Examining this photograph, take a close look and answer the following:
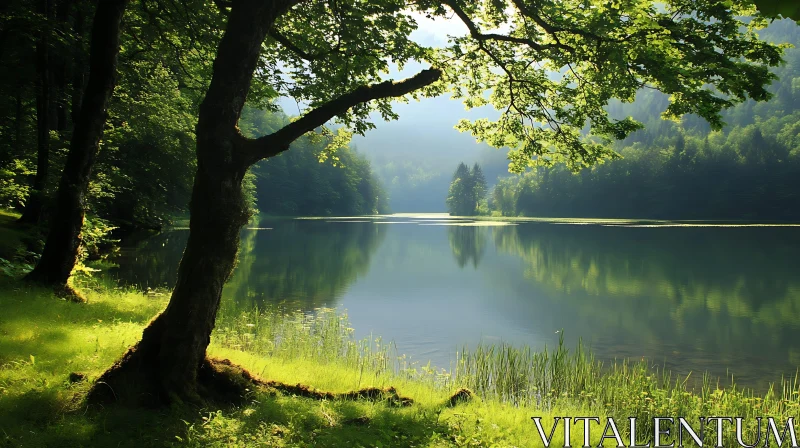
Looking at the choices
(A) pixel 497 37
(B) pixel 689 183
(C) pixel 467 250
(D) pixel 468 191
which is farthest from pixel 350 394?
(D) pixel 468 191

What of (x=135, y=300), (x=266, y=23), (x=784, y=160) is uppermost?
(x=784, y=160)

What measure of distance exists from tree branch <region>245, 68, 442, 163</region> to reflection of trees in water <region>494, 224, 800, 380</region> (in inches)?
408

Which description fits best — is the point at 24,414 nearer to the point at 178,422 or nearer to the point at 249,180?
the point at 178,422

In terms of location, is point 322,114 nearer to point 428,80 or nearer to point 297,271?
point 428,80

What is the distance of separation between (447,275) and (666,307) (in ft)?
38.1

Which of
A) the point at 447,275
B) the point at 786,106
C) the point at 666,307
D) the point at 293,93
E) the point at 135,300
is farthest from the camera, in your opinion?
the point at 786,106

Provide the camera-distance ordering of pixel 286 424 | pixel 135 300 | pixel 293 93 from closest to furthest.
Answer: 1. pixel 286 424
2. pixel 293 93
3. pixel 135 300

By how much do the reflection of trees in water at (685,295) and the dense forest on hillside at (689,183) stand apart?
5974 cm

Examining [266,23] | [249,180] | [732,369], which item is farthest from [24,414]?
[249,180]

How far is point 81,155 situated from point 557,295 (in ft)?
59.3

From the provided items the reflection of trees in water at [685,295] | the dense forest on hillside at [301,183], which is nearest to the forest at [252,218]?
the reflection of trees in water at [685,295]

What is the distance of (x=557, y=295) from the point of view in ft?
69.7

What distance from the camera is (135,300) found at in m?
12.6

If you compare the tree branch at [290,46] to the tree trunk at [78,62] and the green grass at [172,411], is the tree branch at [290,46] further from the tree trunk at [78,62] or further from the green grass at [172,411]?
the tree trunk at [78,62]
